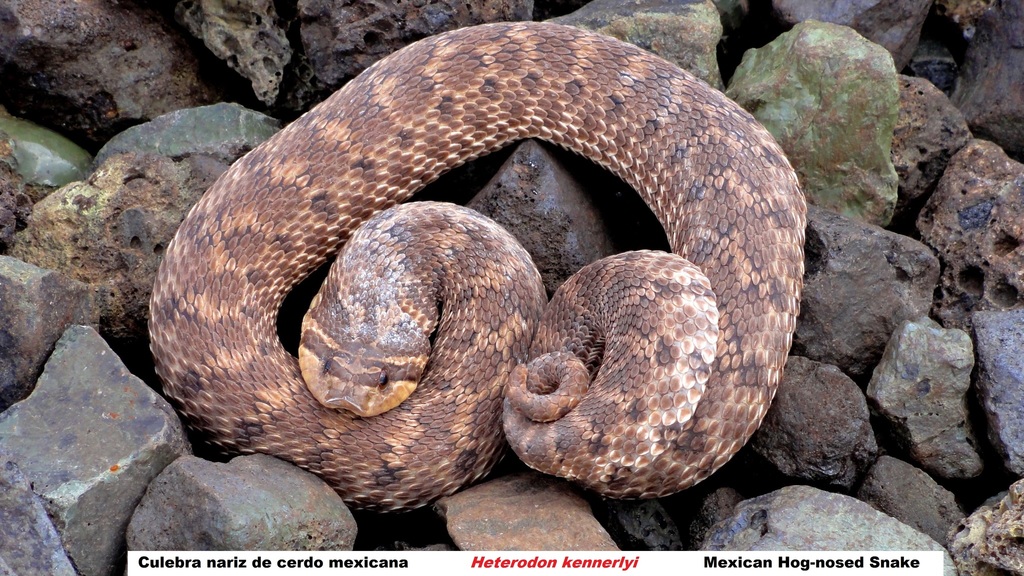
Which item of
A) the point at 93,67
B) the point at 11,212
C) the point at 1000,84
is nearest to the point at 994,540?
the point at 1000,84

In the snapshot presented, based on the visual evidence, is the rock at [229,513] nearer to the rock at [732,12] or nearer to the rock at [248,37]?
the rock at [248,37]

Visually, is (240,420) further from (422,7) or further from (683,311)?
(422,7)

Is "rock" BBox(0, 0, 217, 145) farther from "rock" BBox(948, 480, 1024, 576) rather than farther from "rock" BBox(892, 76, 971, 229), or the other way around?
"rock" BBox(948, 480, 1024, 576)

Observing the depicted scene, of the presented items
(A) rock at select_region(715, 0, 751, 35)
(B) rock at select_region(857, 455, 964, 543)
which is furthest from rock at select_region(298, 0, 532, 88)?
(B) rock at select_region(857, 455, 964, 543)

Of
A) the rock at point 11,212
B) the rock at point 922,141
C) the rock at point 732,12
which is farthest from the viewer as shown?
the rock at point 732,12

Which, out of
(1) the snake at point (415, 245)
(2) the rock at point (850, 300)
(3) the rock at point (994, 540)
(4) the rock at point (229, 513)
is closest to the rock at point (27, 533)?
(4) the rock at point (229, 513)
